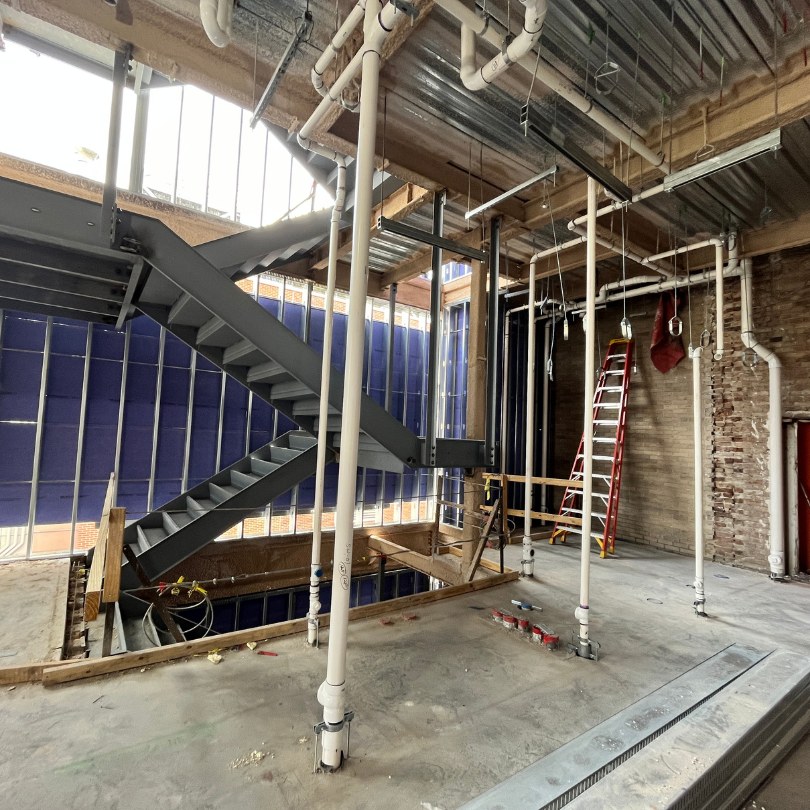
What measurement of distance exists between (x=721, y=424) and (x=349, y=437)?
6.35 metres

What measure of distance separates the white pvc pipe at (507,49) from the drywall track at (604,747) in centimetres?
327

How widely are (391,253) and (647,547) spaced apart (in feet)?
19.8

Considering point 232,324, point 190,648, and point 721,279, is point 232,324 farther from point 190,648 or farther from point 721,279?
point 721,279

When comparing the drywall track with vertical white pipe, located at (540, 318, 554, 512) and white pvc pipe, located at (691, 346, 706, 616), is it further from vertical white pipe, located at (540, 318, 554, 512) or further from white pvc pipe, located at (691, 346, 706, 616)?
vertical white pipe, located at (540, 318, 554, 512)

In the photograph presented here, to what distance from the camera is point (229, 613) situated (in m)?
5.92

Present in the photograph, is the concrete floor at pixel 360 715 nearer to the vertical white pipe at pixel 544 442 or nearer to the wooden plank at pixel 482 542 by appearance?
the wooden plank at pixel 482 542

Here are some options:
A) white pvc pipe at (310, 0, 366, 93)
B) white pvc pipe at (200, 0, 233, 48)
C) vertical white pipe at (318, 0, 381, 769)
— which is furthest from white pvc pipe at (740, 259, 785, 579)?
white pvc pipe at (200, 0, 233, 48)

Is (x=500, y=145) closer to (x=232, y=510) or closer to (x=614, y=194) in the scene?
(x=614, y=194)

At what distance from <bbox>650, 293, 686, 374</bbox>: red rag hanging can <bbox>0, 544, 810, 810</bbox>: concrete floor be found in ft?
13.3

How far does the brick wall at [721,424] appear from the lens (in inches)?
220

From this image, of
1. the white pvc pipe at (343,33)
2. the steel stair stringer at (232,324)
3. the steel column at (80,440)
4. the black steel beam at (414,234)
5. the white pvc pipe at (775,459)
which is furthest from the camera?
the white pvc pipe at (775,459)

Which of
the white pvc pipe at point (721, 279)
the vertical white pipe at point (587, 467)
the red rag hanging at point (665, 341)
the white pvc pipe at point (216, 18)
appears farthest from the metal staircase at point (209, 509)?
the red rag hanging at point (665, 341)

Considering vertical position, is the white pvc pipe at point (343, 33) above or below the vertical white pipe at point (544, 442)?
above

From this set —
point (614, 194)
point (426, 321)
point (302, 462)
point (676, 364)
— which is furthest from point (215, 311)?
point (676, 364)
